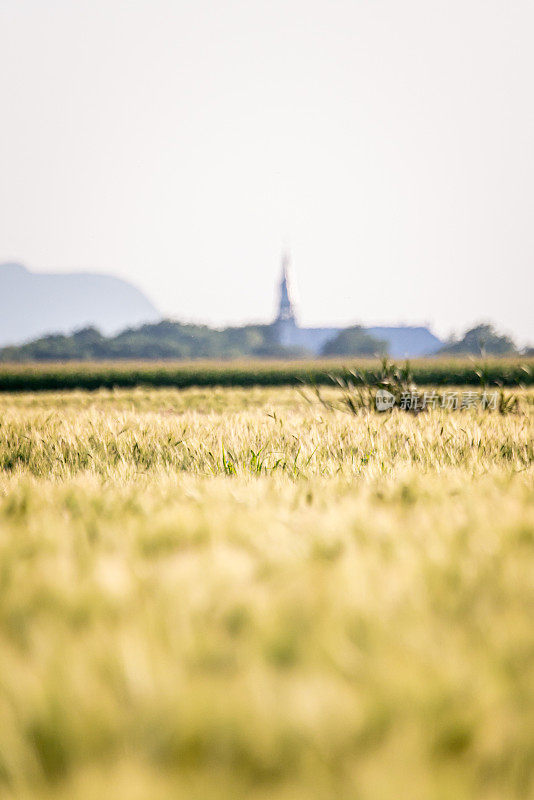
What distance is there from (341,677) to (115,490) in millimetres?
1766

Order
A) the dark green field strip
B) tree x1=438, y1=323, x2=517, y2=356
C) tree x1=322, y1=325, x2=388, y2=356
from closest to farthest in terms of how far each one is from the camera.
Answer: the dark green field strip
tree x1=438, y1=323, x2=517, y2=356
tree x1=322, y1=325, x2=388, y2=356

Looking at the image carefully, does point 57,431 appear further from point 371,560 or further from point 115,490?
point 371,560

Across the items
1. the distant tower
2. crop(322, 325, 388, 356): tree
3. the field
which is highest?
the distant tower

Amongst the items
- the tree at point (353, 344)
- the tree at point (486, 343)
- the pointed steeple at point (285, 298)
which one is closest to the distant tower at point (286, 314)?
the pointed steeple at point (285, 298)

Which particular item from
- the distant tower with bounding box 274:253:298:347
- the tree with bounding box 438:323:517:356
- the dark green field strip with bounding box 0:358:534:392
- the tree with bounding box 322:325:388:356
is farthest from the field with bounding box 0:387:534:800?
the distant tower with bounding box 274:253:298:347

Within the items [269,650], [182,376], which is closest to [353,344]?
[182,376]

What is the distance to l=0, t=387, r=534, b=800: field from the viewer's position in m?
0.70

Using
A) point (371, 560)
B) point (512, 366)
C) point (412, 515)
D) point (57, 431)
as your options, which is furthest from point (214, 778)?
point (512, 366)

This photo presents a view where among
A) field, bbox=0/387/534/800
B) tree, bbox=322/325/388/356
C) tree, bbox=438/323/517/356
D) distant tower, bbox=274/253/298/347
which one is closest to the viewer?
field, bbox=0/387/534/800

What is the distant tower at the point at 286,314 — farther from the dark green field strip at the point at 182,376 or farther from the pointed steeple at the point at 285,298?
the dark green field strip at the point at 182,376

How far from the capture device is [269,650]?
917mm

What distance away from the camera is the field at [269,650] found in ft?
2.30

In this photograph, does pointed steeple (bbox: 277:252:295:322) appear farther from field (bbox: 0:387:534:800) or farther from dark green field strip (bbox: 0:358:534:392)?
field (bbox: 0:387:534:800)

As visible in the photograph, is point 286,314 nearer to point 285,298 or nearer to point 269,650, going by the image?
point 285,298
